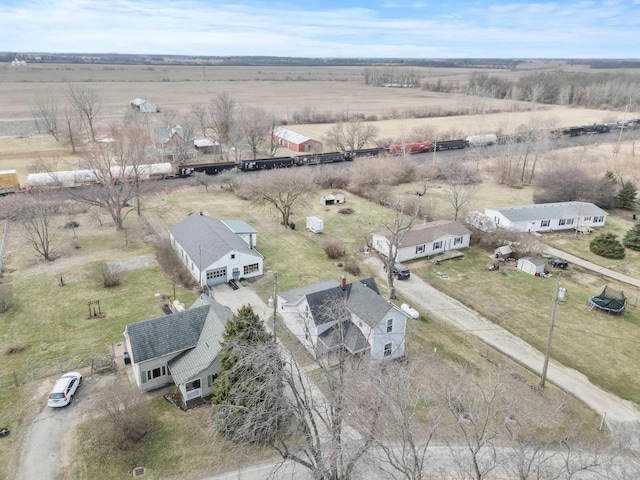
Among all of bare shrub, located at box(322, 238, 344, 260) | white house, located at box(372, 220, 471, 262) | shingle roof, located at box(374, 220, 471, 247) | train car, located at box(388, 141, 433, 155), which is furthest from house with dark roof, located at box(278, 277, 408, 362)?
train car, located at box(388, 141, 433, 155)

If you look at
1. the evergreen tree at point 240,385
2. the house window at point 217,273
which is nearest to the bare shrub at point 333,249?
the house window at point 217,273

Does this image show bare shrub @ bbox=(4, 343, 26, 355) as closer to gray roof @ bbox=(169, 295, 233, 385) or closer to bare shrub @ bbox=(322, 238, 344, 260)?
gray roof @ bbox=(169, 295, 233, 385)

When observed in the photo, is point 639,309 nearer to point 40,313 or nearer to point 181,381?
point 181,381

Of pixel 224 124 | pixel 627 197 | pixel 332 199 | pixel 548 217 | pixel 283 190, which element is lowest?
pixel 332 199

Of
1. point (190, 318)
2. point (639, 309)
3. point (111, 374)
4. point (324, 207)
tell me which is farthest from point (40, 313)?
point (639, 309)

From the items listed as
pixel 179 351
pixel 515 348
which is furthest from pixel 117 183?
pixel 515 348

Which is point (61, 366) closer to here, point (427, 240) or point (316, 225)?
point (316, 225)
